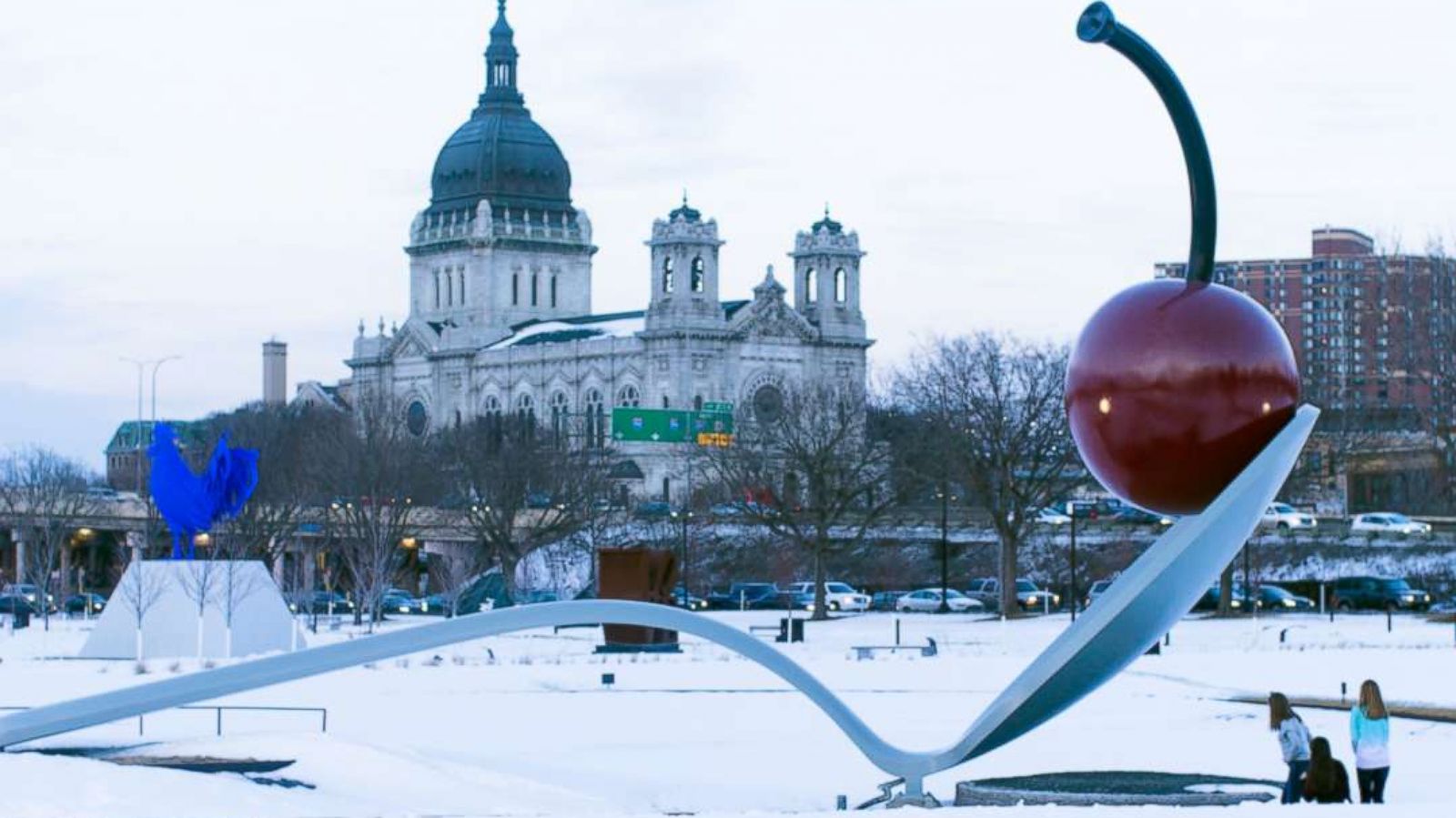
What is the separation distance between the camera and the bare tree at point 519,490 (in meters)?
90.9

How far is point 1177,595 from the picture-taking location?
2262 cm

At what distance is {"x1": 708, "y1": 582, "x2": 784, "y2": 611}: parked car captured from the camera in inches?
3339

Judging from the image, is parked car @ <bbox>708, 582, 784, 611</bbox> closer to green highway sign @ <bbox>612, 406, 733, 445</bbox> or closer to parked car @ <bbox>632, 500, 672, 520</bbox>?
parked car @ <bbox>632, 500, 672, 520</bbox>

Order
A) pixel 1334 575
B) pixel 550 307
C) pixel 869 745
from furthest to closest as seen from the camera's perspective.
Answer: pixel 550 307
pixel 1334 575
pixel 869 745

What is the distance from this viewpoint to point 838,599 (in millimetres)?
82000

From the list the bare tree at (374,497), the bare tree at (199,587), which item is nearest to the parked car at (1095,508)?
the bare tree at (374,497)

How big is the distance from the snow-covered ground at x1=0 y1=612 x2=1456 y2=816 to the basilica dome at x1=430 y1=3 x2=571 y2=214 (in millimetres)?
121399

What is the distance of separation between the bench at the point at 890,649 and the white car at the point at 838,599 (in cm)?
2115

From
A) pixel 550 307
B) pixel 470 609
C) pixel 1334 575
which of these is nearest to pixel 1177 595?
pixel 470 609

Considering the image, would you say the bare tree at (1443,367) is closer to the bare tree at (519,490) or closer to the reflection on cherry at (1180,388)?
the bare tree at (519,490)

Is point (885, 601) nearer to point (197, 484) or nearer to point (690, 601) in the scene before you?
point (690, 601)

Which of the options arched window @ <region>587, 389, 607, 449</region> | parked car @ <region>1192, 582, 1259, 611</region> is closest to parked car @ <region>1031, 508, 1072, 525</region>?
parked car @ <region>1192, 582, 1259, 611</region>

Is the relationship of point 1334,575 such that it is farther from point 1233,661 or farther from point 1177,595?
point 1177,595

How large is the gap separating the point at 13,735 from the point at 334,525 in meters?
74.9
